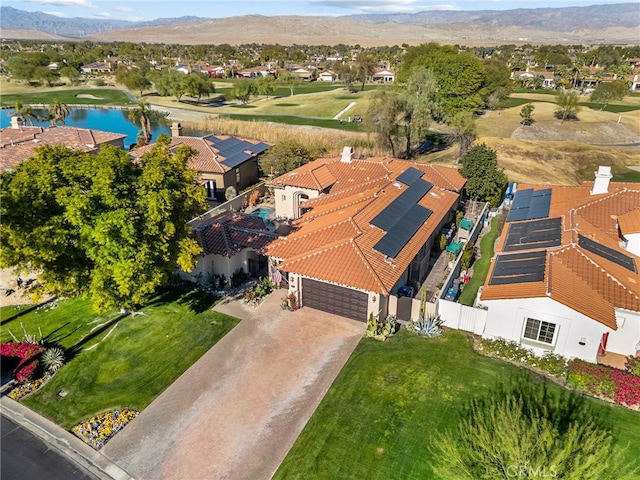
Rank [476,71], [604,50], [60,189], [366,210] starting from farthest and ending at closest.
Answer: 1. [604,50]
2. [476,71]
3. [366,210]
4. [60,189]

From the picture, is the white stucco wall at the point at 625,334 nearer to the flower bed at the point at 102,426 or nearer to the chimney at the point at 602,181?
the chimney at the point at 602,181

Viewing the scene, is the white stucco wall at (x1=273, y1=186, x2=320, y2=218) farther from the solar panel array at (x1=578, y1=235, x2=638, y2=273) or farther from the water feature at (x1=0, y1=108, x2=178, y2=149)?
the water feature at (x1=0, y1=108, x2=178, y2=149)

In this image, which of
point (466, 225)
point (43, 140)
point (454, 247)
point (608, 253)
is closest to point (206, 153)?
point (43, 140)

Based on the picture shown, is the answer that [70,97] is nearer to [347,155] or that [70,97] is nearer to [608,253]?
[347,155]

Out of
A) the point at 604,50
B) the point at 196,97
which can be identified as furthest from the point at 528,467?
the point at 604,50

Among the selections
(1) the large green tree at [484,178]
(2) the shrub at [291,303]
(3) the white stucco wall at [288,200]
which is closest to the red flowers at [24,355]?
(2) the shrub at [291,303]

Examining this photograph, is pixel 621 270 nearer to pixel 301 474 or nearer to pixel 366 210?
pixel 366 210

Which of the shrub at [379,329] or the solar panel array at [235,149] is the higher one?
the solar panel array at [235,149]
